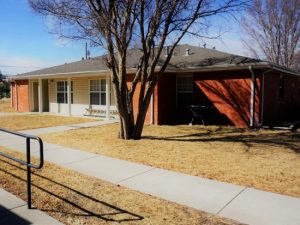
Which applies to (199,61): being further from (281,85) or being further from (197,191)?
(197,191)

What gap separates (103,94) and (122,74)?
832cm

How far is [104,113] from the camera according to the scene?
60.8ft

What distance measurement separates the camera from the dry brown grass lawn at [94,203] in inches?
167

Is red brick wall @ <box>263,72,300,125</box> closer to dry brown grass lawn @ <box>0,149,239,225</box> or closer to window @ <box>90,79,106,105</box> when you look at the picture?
window @ <box>90,79,106,105</box>

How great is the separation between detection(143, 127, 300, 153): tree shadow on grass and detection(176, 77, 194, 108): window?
10.8ft

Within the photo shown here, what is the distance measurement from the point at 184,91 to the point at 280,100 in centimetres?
530

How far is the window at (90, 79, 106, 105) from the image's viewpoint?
1858 centimetres

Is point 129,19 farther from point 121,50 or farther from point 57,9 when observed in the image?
point 57,9

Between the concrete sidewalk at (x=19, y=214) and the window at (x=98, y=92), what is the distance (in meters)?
13.9

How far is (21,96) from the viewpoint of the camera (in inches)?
977

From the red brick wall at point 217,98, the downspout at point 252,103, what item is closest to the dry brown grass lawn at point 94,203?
the downspout at point 252,103

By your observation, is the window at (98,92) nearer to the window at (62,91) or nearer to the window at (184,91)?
the window at (62,91)

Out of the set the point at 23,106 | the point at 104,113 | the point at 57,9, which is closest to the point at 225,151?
the point at 57,9

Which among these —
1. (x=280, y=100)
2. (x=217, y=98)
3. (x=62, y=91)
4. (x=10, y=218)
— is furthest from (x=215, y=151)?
(x=62, y=91)
